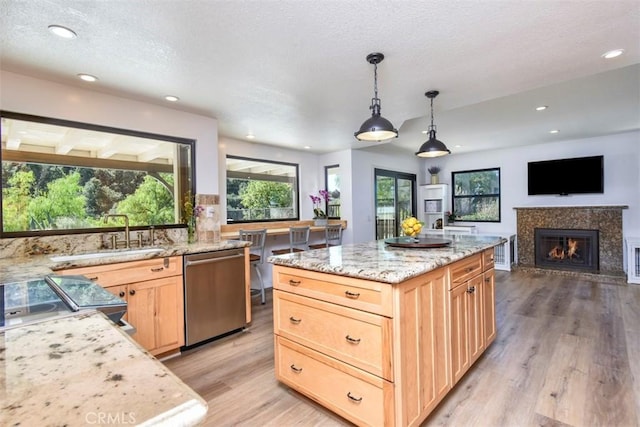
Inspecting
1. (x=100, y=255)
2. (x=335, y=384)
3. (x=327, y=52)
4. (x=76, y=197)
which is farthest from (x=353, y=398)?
(x=76, y=197)

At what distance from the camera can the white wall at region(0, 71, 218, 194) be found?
7.98 ft

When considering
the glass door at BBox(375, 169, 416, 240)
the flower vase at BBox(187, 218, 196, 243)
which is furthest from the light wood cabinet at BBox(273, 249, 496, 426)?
the glass door at BBox(375, 169, 416, 240)

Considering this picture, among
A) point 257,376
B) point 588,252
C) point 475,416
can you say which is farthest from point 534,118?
point 257,376

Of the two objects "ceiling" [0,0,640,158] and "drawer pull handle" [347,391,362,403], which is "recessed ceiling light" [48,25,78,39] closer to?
"ceiling" [0,0,640,158]

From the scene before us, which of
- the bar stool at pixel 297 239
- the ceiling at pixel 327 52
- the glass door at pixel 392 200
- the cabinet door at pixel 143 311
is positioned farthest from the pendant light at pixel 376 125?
the glass door at pixel 392 200

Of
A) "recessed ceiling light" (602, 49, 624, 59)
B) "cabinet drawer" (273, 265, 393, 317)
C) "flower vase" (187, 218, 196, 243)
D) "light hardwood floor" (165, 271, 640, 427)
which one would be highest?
"recessed ceiling light" (602, 49, 624, 59)

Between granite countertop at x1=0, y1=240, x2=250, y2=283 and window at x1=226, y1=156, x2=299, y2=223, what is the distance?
1.68 metres

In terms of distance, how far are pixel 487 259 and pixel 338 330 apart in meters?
1.57

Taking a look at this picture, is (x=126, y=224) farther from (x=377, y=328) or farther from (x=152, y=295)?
(x=377, y=328)

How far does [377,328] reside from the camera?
1.59 m

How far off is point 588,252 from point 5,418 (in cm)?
714

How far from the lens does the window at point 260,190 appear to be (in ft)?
15.3

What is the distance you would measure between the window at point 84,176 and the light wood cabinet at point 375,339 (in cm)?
190

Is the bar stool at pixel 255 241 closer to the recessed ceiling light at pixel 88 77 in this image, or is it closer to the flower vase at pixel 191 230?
the flower vase at pixel 191 230
